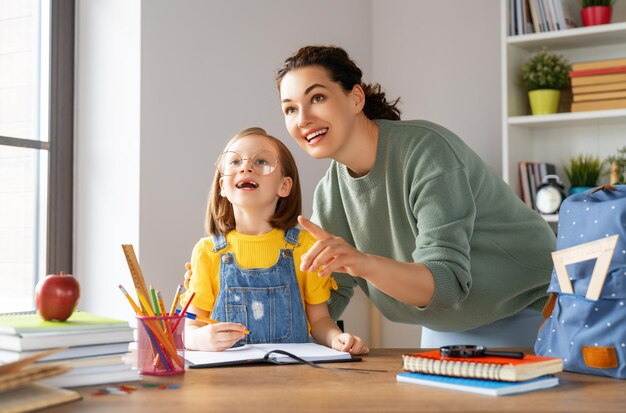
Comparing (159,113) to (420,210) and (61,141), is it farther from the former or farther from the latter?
(420,210)

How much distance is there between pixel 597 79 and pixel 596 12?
0.28 metres

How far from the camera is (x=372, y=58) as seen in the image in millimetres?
3938

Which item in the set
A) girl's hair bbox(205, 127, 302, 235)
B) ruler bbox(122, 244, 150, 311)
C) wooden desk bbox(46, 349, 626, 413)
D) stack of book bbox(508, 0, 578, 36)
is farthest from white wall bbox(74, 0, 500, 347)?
wooden desk bbox(46, 349, 626, 413)

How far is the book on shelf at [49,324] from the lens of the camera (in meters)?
1.14

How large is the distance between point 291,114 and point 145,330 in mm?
614

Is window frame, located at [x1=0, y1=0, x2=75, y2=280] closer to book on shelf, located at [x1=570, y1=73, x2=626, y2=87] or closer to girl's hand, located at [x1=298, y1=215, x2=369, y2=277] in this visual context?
girl's hand, located at [x1=298, y1=215, x2=369, y2=277]

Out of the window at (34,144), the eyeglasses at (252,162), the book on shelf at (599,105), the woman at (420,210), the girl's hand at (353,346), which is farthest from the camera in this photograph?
the book on shelf at (599,105)

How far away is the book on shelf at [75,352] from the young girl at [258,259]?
1.23ft

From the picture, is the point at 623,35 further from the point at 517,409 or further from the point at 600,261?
the point at 517,409

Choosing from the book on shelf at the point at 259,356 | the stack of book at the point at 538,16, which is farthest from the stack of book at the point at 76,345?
the stack of book at the point at 538,16

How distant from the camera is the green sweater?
161cm

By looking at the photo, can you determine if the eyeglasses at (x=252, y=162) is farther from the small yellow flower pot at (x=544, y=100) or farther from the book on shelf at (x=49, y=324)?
the small yellow flower pot at (x=544, y=100)

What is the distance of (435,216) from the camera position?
1.56 metres

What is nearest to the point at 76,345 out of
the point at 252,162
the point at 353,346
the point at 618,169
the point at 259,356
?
the point at 259,356
